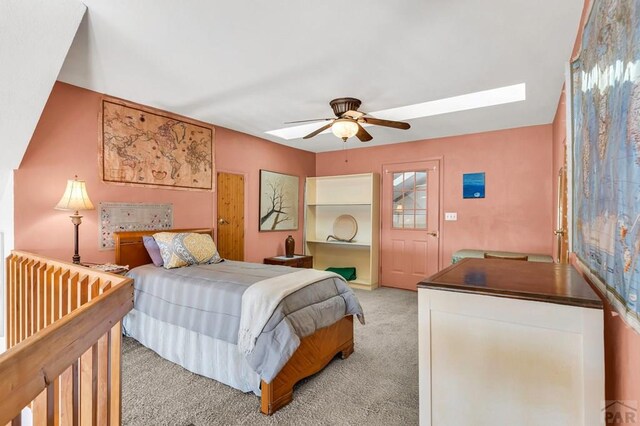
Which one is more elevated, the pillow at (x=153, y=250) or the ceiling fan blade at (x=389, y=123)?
the ceiling fan blade at (x=389, y=123)

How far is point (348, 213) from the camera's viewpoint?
5664mm

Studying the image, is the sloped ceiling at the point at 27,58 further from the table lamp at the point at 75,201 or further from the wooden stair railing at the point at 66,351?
the wooden stair railing at the point at 66,351

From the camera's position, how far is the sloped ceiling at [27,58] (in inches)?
71.2

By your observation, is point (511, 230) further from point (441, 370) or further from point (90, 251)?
point (90, 251)

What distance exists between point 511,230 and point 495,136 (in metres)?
1.30

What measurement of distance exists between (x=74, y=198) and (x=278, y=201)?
9.39ft

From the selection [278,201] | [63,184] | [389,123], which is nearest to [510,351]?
[389,123]

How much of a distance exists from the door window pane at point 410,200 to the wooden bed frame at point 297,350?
2.67 m

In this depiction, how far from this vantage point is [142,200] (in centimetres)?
345

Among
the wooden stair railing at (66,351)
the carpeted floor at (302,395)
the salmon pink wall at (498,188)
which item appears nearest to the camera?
the wooden stair railing at (66,351)

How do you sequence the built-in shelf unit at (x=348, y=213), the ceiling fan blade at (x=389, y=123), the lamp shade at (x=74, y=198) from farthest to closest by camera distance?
the built-in shelf unit at (x=348, y=213) → the ceiling fan blade at (x=389, y=123) → the lamp shade at (x=74, y=198)

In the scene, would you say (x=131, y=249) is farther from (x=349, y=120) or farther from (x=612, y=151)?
(x=612, y=151)

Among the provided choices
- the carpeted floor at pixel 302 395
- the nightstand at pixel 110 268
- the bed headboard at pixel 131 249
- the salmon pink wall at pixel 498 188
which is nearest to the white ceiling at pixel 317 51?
the salmon pink wall at pixel 498 188

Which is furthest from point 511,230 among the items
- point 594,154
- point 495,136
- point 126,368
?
point 126,368
